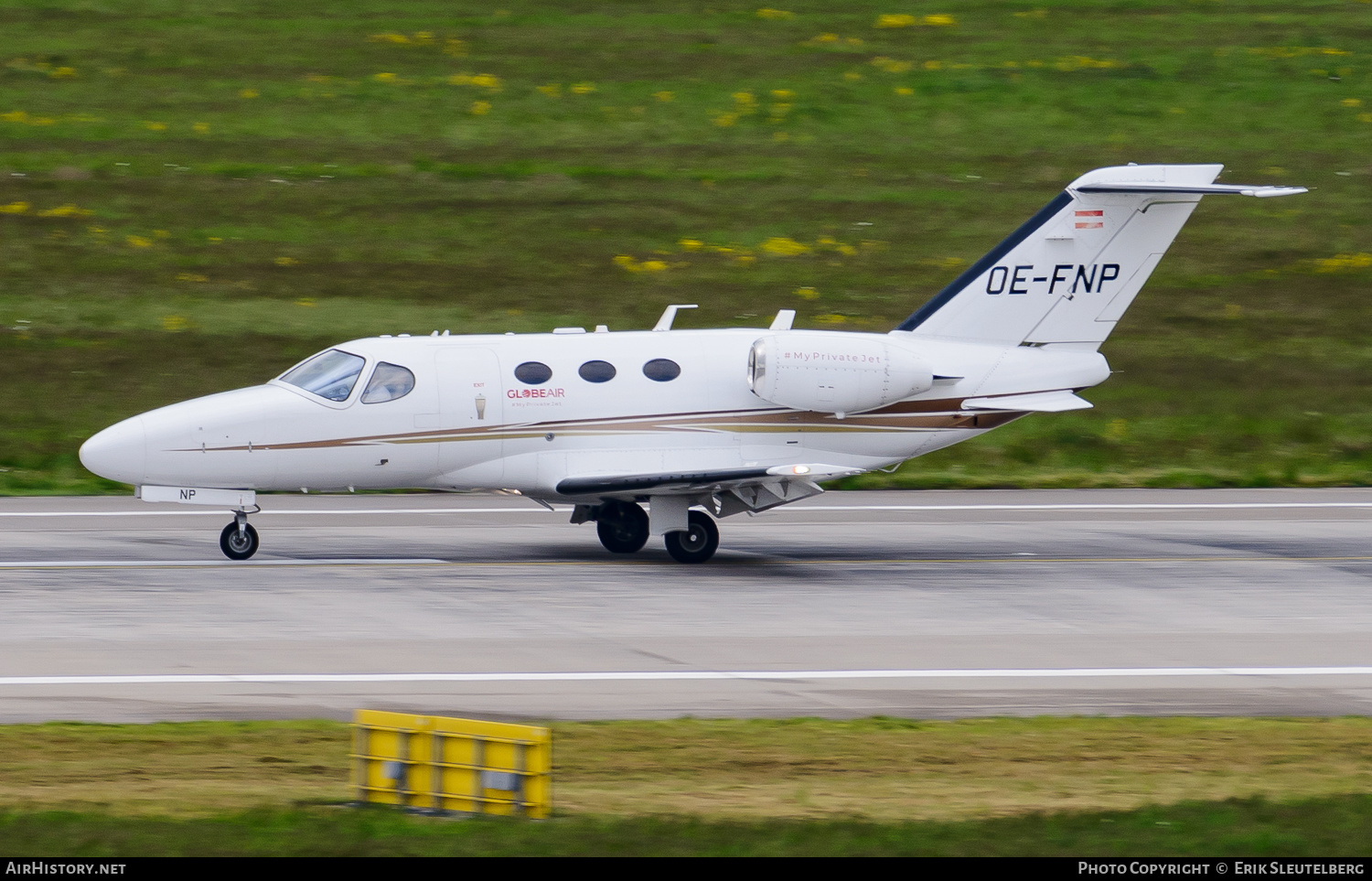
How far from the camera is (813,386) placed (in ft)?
65.0

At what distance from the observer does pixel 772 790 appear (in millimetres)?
10336

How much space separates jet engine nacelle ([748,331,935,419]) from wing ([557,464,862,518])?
0.88 metres

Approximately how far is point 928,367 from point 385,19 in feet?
110

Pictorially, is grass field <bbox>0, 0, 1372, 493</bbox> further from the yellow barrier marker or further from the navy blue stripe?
the yellow barrier marker

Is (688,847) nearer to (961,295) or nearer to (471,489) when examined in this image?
(471,489)

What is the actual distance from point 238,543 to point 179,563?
2.53ft

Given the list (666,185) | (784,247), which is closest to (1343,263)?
(784,247)

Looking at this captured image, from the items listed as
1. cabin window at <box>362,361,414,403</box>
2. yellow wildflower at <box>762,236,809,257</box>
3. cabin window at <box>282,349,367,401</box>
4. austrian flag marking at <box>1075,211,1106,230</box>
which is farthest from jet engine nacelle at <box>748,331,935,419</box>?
yellow wildflower at <box>762,236,809,257</box>

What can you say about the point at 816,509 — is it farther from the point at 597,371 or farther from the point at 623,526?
the point at 597,371

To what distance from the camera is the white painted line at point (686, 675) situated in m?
13.8

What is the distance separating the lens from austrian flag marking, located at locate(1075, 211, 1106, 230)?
68.0 feet

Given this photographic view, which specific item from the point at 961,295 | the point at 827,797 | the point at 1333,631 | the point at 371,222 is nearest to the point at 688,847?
the point at 827,797

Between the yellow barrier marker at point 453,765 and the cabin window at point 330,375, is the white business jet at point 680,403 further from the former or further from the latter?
the yellow barrier marker at point 453,765

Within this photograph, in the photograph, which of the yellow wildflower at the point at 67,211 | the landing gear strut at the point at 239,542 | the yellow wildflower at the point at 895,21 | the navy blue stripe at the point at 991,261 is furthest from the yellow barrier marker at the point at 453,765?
the yellow wildflower at the point at 895,21
